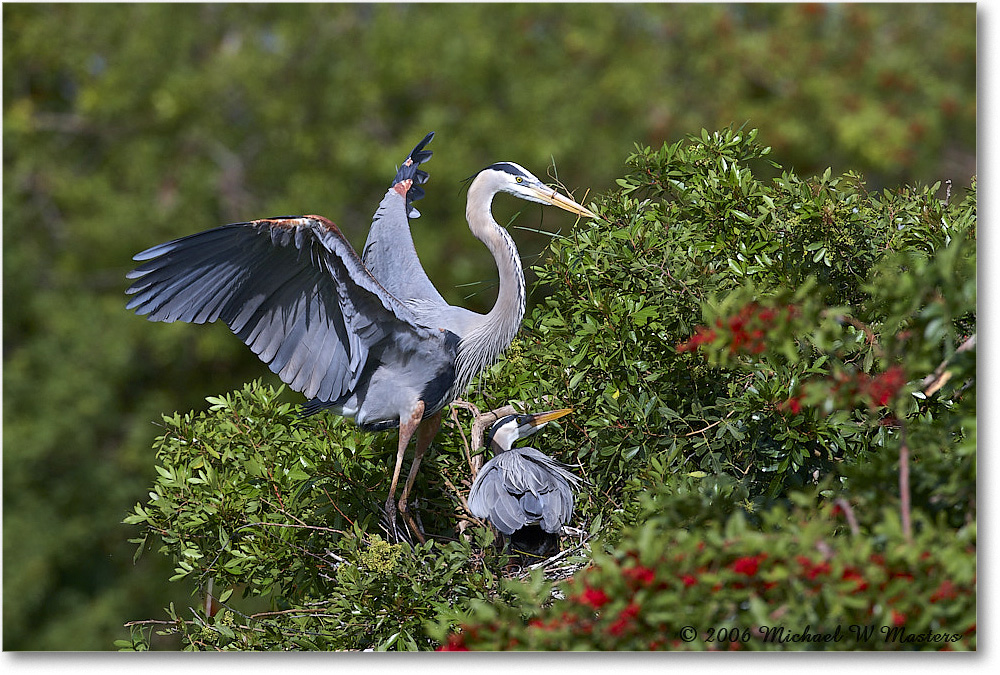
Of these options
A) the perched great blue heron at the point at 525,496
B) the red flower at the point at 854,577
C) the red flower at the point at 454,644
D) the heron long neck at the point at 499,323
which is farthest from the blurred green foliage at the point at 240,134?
the red flower at the point at 854,577

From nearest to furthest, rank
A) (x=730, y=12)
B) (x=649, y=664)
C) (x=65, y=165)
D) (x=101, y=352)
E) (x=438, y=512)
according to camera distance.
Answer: (x=649, y=664) → (x=438, y=512) → (x=730, y=12) → (x=101, y=352) → (x=65, y=165)

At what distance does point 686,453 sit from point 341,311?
43.7 inches

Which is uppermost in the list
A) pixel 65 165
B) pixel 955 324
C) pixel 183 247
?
pixel 65 165

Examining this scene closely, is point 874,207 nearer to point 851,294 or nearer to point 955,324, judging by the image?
point 851,294

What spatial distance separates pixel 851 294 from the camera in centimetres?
296

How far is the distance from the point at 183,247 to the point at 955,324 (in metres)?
2.02

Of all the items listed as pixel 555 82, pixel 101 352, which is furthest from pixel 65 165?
pixel 555 82

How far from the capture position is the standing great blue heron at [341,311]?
250 centimetres

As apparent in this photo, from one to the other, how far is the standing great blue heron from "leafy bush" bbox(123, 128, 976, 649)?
262mm

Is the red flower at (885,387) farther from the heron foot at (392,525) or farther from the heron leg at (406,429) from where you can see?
the heron foot at (392,525)

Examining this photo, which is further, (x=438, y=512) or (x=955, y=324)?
(x=438, y=512)

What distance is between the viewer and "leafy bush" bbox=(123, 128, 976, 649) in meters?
1.85

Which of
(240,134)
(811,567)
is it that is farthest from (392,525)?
(240,134)

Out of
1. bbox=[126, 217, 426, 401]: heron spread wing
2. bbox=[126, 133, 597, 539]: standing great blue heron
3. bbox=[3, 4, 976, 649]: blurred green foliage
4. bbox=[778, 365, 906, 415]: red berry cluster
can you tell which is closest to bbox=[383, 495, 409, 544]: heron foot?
bbox=[126, 133, 597, 539]: standing great blue heron
